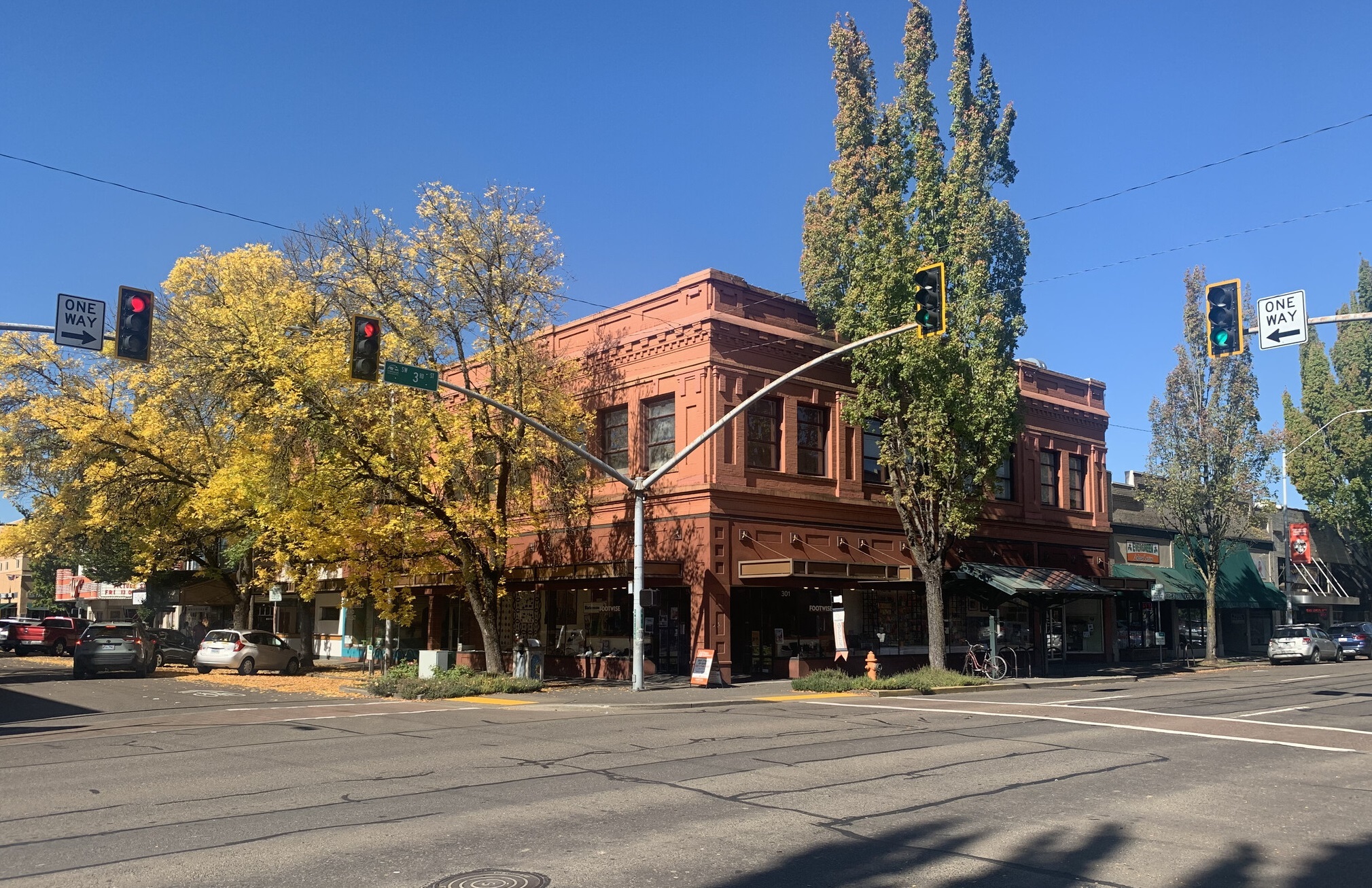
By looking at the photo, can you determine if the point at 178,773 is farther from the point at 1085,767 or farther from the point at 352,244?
the point at 352,244

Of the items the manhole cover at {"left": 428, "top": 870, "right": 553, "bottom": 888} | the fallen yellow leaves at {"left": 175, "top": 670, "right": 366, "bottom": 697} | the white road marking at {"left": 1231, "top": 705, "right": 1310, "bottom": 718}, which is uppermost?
the manhole cover at {"left": 428, "top": 870, "right": 553, "bottom": 888}

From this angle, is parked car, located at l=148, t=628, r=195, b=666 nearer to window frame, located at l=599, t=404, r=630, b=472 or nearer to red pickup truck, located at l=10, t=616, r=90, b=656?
red pickup truck, located at l=10, t=616, r=90, b=656

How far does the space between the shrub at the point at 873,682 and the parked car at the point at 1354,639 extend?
27.8 m

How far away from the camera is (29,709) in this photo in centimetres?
2152

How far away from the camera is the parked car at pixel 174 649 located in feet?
126

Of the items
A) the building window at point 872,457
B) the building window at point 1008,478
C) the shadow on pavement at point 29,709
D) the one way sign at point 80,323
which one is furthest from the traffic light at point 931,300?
the building window at point 1008,478

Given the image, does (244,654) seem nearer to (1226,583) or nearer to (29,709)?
(29,709)

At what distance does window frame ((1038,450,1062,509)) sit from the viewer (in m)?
40.3

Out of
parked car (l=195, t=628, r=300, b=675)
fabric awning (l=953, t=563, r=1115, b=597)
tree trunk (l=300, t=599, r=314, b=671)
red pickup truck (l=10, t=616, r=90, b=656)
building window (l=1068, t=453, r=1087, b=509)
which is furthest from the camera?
red pickup truck (l=10, t=616, r=90, b=656)

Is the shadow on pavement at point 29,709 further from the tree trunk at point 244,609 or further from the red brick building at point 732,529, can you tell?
the tree trunk at point 244,609

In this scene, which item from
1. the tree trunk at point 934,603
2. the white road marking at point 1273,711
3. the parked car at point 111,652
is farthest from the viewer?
the parked car at point 111,652

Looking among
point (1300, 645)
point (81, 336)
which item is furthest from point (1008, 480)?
point (81, 336)

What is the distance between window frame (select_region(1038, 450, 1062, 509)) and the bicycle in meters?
9.57

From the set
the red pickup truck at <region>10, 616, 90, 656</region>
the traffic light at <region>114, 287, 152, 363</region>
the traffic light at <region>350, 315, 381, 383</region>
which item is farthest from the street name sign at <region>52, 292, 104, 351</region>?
the red pickup truck at <region>10, 616, 90, 656</region>
